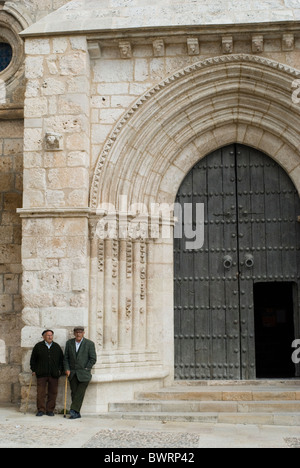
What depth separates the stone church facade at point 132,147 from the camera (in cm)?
736

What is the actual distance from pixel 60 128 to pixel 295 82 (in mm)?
3057

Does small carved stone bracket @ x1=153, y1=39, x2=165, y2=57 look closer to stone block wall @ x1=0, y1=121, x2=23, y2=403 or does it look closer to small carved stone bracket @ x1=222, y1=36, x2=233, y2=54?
small carved stone bracket @ x1=222, y1=36, x2=233, y2=54

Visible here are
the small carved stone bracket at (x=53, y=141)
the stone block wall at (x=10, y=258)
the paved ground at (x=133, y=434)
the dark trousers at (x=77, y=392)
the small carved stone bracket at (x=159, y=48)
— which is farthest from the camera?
the stone block wall at (x=10, y=258)

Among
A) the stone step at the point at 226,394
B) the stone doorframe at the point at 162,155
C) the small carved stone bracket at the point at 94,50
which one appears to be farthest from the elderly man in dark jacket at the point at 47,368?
the small carved stone bracket at the point at 94,50

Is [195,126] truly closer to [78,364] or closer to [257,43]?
[257,43]

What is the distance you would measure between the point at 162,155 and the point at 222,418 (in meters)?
3.48

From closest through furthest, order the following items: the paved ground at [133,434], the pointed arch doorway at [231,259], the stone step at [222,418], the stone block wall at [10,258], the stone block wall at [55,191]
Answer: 1. the paved ground at [133,434]
2. the stone step at [222,418]
3. the stone block wall at [55,191]
4. the pointed arch doorway at [231,259]
5. the stone block wall at [10,258]

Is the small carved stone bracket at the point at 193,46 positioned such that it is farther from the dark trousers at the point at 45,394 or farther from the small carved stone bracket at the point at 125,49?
the dark trousers at the point at 45,394

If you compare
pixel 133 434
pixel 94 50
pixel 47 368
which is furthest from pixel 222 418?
pixel 94 50

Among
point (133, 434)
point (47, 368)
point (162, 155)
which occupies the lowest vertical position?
point (133, 434)

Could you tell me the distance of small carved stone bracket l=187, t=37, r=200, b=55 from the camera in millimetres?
7594

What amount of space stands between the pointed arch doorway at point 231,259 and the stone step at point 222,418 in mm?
1262

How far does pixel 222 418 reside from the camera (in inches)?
256

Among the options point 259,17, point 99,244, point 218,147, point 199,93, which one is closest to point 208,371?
point 99,244
